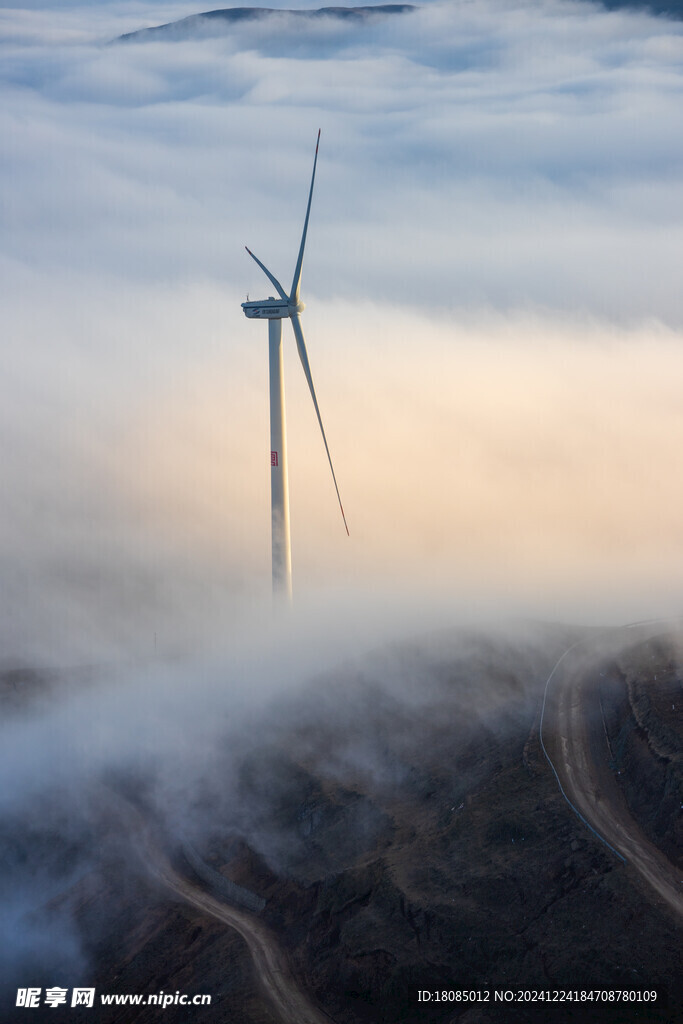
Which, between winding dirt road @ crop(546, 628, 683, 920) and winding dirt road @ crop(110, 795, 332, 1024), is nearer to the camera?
winding dirt road @ crop(546, 628, 683, 920)

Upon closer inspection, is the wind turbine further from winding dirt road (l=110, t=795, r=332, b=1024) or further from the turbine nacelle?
winding dirt road (l=110, t=795, r=332, b=1024)

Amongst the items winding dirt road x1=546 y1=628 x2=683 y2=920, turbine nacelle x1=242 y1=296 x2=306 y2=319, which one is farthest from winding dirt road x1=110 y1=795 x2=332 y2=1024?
turbine nacelle x1=242 y1=296 x2=306 y2=319

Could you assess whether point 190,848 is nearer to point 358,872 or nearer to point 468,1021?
point 358,872

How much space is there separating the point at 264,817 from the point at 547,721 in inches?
1549

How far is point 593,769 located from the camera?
362ft

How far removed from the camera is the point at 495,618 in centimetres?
18412

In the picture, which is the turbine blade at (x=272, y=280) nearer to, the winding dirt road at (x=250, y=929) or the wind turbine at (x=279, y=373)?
the wind turbine at (x=279, y=373)

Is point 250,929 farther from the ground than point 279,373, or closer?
closer

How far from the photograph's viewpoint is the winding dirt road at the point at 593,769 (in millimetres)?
91375

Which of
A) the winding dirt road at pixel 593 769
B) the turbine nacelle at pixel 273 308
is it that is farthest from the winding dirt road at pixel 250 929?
the turbine nacelle at pixel 273 308

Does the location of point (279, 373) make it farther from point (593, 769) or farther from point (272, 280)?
point (593, 769)

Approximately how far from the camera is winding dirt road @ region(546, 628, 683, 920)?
91.4 metres

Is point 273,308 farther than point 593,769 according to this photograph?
Yes

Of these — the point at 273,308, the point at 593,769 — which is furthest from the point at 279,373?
the point at 593,769
